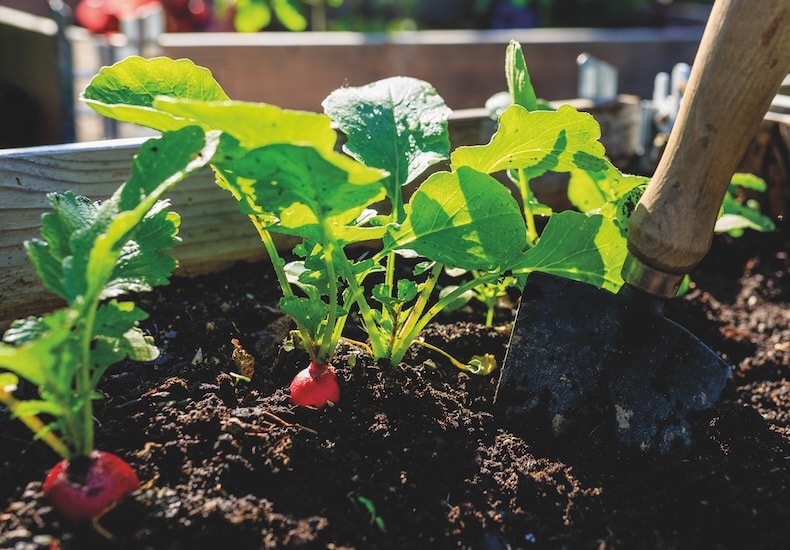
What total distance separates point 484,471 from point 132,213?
1.93ft

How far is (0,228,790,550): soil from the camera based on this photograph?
3.02 feet

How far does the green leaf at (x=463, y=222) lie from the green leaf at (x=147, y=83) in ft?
1.11

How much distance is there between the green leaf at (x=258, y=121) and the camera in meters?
0.84

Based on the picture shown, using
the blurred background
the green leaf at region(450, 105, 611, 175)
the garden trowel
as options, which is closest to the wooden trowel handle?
the garden trowel

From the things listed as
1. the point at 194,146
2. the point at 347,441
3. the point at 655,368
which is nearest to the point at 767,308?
the point at 655,368

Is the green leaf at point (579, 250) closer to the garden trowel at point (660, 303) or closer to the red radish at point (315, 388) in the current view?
the garden trowel at point (660, 303)

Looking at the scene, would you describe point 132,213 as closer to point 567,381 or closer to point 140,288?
point 140,288

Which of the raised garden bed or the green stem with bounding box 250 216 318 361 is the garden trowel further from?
the green stem with bounding box 250 216 318 361

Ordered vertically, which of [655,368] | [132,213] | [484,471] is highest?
[132,213]

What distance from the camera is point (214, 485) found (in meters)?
0.97

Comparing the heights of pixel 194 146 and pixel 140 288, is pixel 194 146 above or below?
above

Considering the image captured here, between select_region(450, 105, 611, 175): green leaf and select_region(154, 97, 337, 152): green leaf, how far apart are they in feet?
0.96

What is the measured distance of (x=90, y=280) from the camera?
83 cm

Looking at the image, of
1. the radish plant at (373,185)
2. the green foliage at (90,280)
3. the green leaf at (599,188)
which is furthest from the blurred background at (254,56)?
the green foliage at (90,280)
